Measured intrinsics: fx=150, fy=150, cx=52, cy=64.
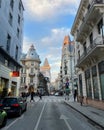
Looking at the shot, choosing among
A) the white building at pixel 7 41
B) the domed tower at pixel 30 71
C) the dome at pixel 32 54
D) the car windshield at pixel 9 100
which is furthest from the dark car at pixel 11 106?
the dome at pixel 32 54

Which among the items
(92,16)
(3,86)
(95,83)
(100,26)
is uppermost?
(92,16)

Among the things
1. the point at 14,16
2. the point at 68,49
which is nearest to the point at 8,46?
the point at 14,16

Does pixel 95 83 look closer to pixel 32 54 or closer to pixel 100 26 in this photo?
pixel 100 26

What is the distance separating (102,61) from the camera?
15.5 metres

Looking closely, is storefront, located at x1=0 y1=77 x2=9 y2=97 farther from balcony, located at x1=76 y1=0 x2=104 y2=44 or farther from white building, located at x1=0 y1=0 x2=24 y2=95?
balcony, located at x1=76 y1=0 x2=104 y2=44

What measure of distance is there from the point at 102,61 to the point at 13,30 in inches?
765

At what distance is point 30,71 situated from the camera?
7531 centimetres

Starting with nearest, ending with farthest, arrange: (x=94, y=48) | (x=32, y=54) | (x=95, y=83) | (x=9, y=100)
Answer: (x=9, y=100) < (x=94, y=48) < (x=95, y=83) < (x=32, y=54)

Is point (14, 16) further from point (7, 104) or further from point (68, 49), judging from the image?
point (68, 49)

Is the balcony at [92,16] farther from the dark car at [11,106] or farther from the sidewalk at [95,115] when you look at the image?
the dark car at [11,106]

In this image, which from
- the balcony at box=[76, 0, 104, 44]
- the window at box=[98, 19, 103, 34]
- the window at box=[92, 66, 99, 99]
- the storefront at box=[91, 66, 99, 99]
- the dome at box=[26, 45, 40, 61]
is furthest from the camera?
the dome at box=[26, 45, 40, 61]

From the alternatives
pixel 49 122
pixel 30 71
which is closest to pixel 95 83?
pixel 49 122

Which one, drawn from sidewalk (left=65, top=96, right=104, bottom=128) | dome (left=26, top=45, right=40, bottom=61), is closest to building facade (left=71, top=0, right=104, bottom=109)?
sidewalk (left=65, top=96, right=104, bottom=128)

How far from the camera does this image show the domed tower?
240ft
